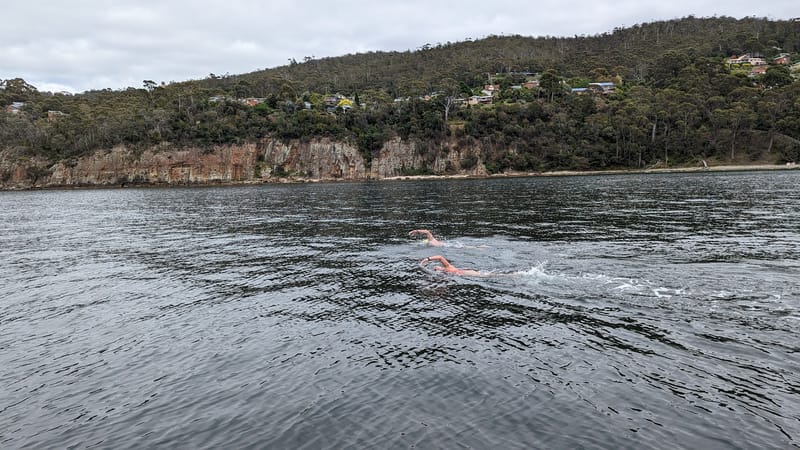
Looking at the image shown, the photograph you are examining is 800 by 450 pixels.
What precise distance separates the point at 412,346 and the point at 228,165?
465 feet

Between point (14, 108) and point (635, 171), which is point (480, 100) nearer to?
point (635, 171)

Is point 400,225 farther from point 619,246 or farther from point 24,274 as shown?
point 24,274

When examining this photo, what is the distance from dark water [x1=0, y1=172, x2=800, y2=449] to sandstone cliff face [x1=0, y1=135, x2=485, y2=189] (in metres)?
116

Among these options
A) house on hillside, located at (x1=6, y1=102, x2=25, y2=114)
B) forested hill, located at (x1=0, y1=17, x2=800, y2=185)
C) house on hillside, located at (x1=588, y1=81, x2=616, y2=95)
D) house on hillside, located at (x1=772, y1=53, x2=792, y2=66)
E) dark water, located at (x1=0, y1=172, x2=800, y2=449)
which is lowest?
dark water, located at (x1=0, y1=172, x2=800, y2=449)

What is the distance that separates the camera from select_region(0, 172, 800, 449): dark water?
944 cm

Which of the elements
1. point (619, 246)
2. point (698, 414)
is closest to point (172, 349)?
point (698, 414)

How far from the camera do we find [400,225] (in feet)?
130

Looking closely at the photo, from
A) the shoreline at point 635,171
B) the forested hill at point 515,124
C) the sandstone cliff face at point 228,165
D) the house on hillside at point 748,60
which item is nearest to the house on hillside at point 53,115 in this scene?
the forested hill at point 515,124

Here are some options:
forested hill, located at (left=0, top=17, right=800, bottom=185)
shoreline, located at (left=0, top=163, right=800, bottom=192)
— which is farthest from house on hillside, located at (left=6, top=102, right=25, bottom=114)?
shoreline, located at (left=0, top=163, right=800, bottom=192)

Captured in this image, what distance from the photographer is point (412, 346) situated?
13.7 m

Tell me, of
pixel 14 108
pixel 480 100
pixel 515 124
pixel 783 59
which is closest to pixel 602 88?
pixel 480 100

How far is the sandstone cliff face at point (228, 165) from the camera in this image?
459 ft

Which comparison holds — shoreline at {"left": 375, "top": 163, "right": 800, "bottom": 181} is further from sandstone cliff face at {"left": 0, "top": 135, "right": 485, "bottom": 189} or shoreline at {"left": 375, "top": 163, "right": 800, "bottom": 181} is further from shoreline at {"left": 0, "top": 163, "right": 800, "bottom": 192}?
sandstone cliff face at {"left": 0, "top": 135, "right": 485, "bottom": 189}

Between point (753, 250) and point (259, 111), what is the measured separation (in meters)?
155
